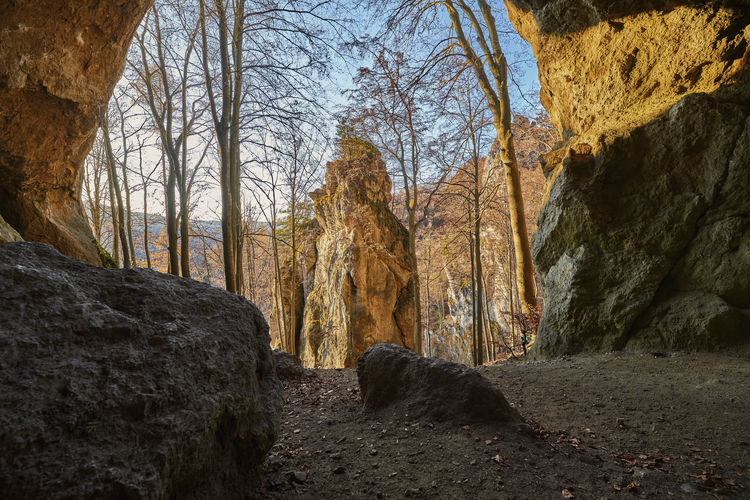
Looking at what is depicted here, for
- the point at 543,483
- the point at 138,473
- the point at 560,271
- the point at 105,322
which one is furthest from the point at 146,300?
the point at 560,271

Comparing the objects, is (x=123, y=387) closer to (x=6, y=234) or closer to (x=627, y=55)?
(x=6, y=234)

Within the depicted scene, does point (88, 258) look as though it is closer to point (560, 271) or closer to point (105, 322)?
point (105, 322)

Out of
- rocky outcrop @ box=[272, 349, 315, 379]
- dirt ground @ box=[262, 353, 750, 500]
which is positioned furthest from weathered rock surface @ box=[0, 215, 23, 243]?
rocky outcrop @ box=[272, 349, 315, 379]

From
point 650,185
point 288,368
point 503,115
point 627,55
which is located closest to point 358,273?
point 503,115

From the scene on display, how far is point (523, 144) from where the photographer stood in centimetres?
1407

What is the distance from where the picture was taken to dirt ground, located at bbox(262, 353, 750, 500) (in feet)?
7.24

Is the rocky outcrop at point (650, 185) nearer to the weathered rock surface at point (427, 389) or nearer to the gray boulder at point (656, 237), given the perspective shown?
the gray boulder at point (656, 237)

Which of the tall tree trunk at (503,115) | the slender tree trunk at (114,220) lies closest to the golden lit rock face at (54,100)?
the slender tree trunk at (114,220)

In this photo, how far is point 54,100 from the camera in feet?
16.4

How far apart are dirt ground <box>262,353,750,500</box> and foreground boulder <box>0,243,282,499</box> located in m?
0.61

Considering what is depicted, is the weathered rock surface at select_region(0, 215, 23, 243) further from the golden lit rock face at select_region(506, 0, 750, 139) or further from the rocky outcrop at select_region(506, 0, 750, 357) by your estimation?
the golden lit rock face at select_region(506, 0, 750, 139)

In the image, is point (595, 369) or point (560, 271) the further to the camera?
point (560, 271)

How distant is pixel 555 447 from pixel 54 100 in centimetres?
736

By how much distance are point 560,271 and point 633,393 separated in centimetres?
300
